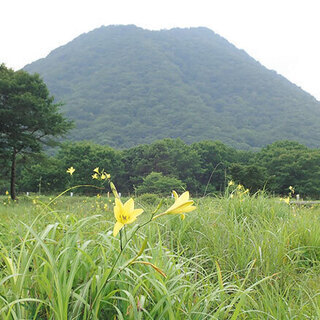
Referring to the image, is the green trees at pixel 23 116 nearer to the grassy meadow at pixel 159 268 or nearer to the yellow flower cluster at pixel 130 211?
the grassy meadow at pixel 159 268

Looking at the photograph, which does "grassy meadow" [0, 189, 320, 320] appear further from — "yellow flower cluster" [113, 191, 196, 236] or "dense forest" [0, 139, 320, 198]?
"dense forest" [0, 139, 320, 198]

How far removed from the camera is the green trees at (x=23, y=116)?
54.3ft

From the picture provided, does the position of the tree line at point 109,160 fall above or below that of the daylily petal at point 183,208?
below

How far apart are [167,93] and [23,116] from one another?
64368mm

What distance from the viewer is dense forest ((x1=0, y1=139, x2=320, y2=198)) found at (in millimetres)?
27016

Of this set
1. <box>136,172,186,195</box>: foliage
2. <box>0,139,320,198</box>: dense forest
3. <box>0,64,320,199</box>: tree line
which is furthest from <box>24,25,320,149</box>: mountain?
<box>136,172,186,195</box>: foliage

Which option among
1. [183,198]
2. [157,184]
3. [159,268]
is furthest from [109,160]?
[183,198]

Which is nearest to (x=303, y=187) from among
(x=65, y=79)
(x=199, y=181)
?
(x=199, y=181)

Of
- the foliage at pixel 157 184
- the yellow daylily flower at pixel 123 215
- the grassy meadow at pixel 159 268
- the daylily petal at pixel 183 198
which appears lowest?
the foliage at pixel 157 184

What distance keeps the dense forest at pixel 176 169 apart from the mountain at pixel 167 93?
16420 mm

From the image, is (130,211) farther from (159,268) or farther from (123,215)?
(159,268)

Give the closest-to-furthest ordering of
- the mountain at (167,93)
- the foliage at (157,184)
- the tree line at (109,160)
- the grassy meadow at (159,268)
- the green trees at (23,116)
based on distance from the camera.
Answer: the grassy meadow at (159,268) → the green trees at (23,116) → the tree line at (109,160) → the foliage at (157,184) → the mountain at (167,93)

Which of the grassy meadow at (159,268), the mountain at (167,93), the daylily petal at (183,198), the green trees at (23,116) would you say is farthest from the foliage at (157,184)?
the mountain at (167,93)

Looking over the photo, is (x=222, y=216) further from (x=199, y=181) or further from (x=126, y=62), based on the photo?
(x=126, y=62)
